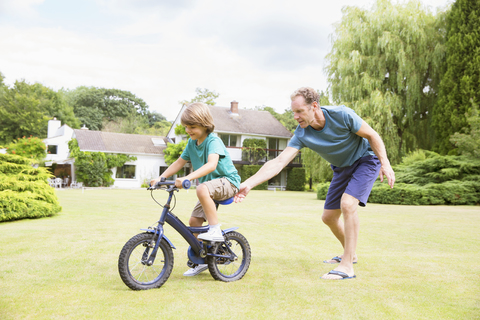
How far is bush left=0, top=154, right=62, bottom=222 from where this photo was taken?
26.9ft

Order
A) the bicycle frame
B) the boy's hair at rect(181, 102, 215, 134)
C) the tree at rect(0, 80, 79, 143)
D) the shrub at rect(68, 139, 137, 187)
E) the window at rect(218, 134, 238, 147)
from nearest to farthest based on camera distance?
the bicycle frame, the boy's hair at rect(181, 102, 215, 134), the shrub at rect(68, 139, 137, 187), the window at rect(218, 134, 238, 147), the tree at rect(0, 80, 79, 143)

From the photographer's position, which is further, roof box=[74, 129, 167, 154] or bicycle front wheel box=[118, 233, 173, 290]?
roof box=[74, 129, 167, 154]

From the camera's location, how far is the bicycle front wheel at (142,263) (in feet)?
10.7

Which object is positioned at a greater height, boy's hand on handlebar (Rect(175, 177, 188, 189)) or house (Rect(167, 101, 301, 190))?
house (Rect(167, 101, 301, 190))

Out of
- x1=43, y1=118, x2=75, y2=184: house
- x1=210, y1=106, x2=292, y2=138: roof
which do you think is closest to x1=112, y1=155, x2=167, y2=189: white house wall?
x1=43, y1=118, x2=75, y2=184: house

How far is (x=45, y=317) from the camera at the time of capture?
263 centimetres

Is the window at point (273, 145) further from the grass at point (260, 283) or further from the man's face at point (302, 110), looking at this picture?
the man's face at point (302, 110)

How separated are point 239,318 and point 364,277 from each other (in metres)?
1.87

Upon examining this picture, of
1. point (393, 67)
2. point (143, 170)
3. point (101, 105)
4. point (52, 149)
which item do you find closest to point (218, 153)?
point (393, 67)

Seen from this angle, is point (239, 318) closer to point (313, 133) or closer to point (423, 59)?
point (313, 133)

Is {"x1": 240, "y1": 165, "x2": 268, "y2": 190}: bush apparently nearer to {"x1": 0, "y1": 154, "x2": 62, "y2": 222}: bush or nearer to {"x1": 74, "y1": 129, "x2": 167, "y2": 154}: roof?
{"x1": 74, "y1": 129, "x2": 167, "y2": 154}: roof

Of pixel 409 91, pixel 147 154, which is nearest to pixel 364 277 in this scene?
pixel 409 91

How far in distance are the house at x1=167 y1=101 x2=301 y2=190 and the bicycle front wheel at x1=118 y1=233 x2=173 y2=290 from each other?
109ft

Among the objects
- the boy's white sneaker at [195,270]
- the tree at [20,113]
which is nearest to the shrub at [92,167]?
the tree at [20,113]
